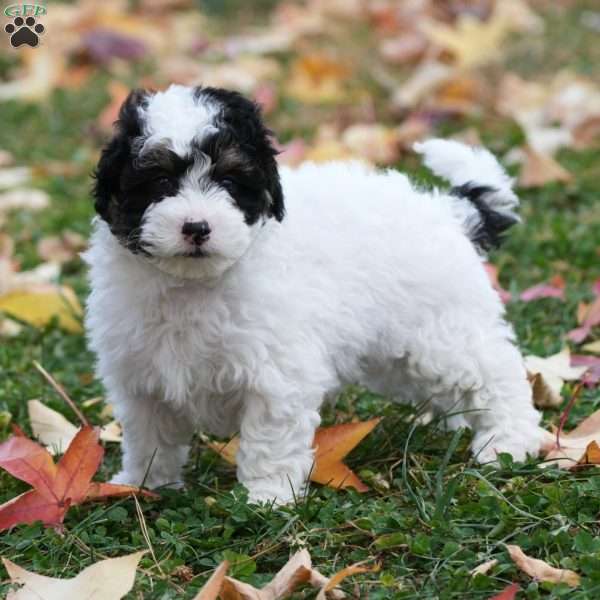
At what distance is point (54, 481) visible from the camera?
11.4ft

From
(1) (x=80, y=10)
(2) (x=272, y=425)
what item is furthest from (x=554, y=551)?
(1) (x=80, y=10)

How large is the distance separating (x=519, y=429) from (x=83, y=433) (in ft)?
4.57

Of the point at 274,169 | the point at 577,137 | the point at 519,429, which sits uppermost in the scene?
the point at 274,169

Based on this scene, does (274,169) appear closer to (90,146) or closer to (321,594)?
(321,594)

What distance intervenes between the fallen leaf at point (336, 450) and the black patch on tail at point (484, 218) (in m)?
0.83

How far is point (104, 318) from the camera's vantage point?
139 inches

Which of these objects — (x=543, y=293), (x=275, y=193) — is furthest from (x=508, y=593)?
(x=543, y=293)

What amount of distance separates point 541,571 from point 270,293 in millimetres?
1119

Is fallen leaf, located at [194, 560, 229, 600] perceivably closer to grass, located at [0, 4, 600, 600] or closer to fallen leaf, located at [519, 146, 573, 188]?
grass, located at [0, 4, 600, 600]

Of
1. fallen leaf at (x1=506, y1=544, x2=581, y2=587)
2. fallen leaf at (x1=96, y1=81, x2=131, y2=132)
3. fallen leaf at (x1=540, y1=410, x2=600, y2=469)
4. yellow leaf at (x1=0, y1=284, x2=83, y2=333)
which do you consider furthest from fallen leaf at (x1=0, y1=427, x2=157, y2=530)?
fallen leaf at (x1=96, y1=81, x2=131, y2=132)

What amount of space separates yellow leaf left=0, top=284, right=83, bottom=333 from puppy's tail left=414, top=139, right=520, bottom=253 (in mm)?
1855

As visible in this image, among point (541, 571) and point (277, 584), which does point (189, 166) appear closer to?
point (277, 584)

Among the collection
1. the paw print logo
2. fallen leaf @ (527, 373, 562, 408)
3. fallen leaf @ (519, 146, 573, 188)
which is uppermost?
the paw print logo

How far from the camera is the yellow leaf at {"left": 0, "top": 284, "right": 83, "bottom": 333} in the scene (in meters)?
5.20
